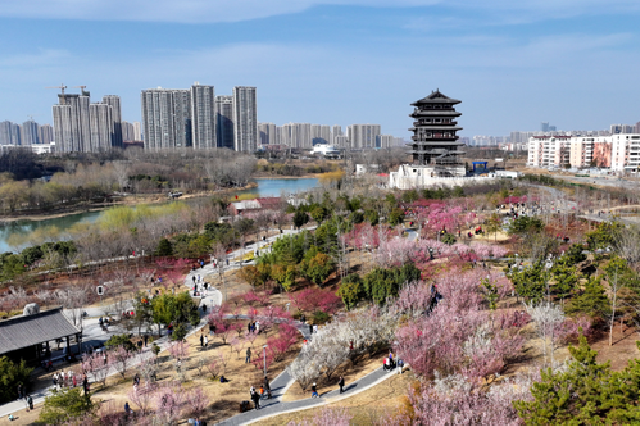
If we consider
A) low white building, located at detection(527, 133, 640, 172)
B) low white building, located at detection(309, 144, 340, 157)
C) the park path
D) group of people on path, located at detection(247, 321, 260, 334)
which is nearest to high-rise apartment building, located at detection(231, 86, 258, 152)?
low white building, located at detection(309, 144, 340, 157)

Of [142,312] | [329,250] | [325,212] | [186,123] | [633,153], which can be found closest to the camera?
[142,312]

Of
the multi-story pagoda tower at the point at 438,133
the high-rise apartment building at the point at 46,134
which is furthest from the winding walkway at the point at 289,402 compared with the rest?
the high-rise apartment building at the point at 46,134

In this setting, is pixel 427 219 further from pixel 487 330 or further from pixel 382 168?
pixel 382 168

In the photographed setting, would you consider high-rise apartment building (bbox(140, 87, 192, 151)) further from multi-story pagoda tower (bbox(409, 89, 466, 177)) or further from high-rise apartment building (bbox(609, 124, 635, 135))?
high-rise apartment building (bbox(609, 124, 635, 135))

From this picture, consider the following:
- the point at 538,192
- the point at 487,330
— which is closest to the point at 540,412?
the point at 487,330

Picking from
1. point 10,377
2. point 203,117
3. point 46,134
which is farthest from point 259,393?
point 46,134

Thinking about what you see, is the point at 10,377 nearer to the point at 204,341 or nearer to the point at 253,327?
the point at 204,341
